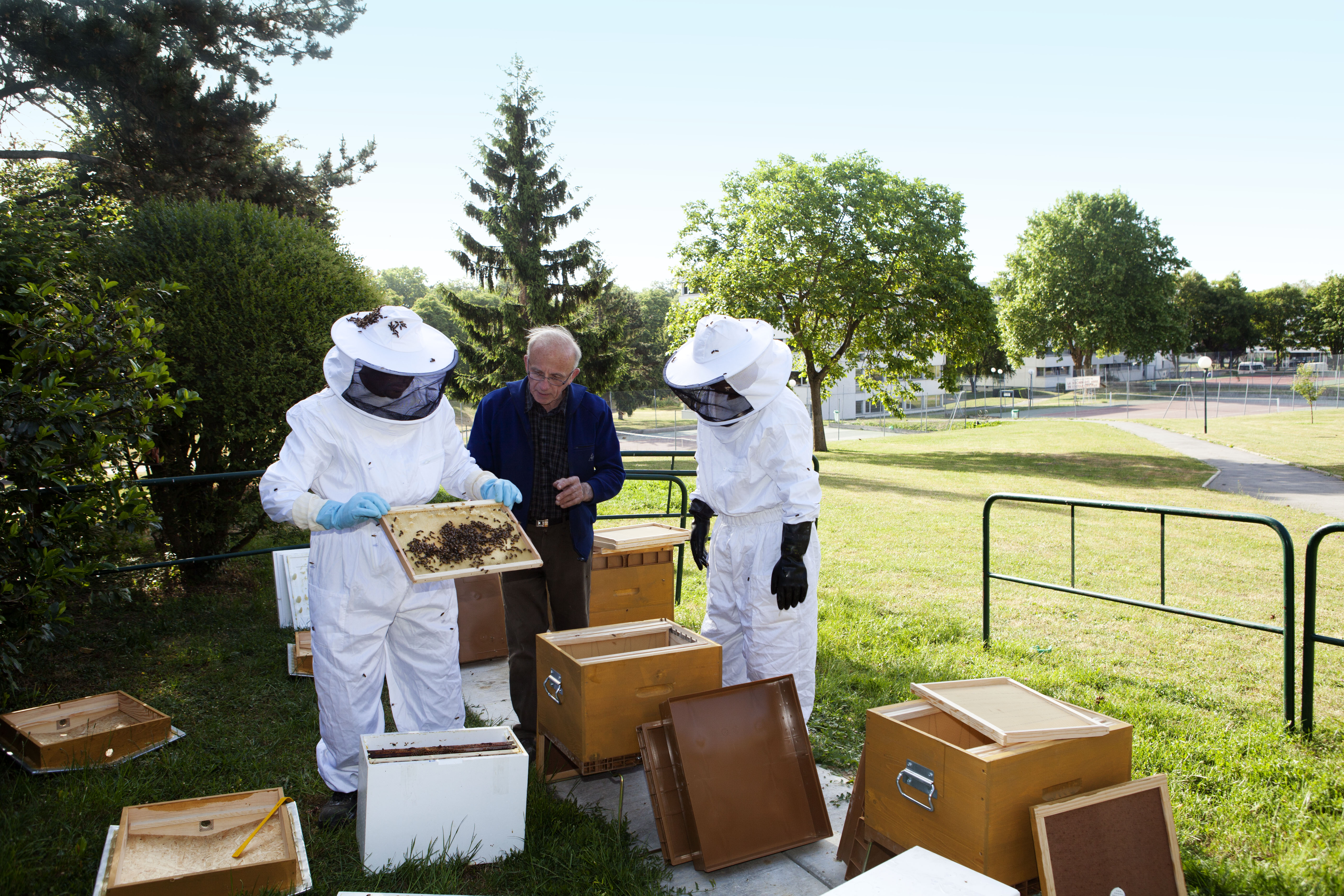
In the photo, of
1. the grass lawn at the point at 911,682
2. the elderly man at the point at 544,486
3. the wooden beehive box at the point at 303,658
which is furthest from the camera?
the wooden beehive box at the point at 303,658

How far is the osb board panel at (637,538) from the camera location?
5.38 m

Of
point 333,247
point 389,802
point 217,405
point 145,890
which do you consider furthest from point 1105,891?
point 333,247

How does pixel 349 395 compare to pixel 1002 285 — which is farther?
pixel 1002 285

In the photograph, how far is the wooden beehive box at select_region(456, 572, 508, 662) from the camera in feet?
19.2

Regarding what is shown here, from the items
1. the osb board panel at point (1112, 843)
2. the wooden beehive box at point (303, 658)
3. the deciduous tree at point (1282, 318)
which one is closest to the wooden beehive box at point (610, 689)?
the osb board panel at point (1112, 843)

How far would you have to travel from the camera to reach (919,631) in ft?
21.9

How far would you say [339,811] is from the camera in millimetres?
3482

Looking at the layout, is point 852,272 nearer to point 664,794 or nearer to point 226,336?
point 226,336

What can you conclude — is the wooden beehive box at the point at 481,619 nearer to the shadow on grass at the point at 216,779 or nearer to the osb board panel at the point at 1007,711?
the shadow on grass at the point at 216,779

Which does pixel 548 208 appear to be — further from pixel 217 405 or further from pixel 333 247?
pixel 217 405

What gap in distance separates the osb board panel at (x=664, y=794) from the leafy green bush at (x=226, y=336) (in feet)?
16.8

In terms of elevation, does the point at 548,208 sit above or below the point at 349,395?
above

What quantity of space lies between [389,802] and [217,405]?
514cm

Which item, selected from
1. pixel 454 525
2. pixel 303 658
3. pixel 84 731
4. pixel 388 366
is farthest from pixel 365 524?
pixel 303 658
